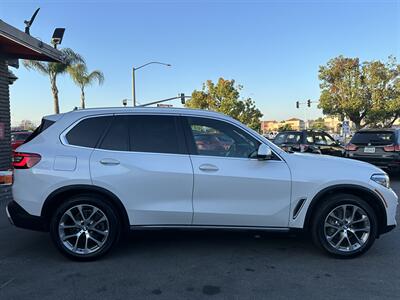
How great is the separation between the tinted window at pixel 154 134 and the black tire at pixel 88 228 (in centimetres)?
75

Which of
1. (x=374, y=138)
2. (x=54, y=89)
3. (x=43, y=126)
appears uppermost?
(x=54, y=89)

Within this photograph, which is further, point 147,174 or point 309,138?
point 309,138

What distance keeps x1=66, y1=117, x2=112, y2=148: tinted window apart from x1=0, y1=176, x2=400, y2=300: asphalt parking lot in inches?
54.7

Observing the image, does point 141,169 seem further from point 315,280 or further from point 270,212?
point 315,280

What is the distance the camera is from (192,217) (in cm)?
467

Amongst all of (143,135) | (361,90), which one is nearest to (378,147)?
(143,135)

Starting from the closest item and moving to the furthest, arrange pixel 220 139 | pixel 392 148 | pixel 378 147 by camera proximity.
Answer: pixel 220 139, pixel 392 148, pixel 378 147

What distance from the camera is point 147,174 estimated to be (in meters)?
4.60

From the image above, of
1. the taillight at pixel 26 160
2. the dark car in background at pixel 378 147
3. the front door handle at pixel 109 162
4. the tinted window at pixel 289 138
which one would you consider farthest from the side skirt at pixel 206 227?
the tinted window at pixel 289 138

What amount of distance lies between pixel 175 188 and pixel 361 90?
42.6 metres

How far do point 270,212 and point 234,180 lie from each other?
0.57 meters

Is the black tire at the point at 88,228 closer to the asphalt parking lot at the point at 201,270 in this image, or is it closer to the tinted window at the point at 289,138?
the asphalt parking lot at the point at 201,270

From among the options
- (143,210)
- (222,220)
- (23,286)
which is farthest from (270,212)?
(23,286)

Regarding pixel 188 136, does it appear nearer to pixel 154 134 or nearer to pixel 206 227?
pixel 154 134
